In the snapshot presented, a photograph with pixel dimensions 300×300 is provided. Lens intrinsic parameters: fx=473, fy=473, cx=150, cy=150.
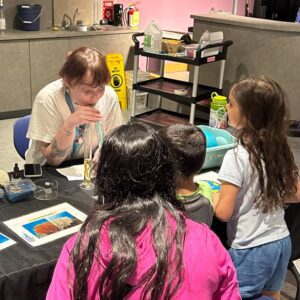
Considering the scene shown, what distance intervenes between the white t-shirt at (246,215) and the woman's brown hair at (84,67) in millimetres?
668

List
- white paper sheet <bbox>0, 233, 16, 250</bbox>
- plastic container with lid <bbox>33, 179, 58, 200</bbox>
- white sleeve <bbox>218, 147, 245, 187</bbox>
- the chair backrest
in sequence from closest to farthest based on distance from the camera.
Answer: white paper sheet <bbox>0, 233, 16, 250</bbox> < white sleeve <bbox>218, 147, 245, 187</bbox> < plastic container with lid <bbox>33, 179, 58, 200</bbox> < the chair backrest

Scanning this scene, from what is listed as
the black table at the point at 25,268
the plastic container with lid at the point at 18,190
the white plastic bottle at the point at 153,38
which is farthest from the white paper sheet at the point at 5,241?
the white plastic bottle at the point at 153,38

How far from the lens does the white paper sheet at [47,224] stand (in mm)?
1516

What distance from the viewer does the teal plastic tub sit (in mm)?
2137

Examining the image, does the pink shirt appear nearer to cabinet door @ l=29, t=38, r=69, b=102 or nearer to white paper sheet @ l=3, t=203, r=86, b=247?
white paper sheet @ l=3, t=203, r=86, b=247

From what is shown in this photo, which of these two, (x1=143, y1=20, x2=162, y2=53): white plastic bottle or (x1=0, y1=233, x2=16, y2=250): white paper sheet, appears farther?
(x1=143, y1=20, x2=162, y2=53): white plastic bottle

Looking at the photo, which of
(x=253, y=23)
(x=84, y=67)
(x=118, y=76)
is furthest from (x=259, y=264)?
(x=118, y=76)

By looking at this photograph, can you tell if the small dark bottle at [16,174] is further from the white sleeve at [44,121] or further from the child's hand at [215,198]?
the child's hand at [215,198]

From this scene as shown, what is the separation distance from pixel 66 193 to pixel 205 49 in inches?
91.5

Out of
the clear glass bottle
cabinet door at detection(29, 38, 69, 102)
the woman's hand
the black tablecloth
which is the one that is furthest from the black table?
the clear glass bottle

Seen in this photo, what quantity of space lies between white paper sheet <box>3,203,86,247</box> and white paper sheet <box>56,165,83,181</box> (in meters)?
0.27

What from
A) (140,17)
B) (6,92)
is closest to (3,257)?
(6,92)

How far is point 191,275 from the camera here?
1.03 meters

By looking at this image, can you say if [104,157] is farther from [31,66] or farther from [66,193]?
[31,66]
